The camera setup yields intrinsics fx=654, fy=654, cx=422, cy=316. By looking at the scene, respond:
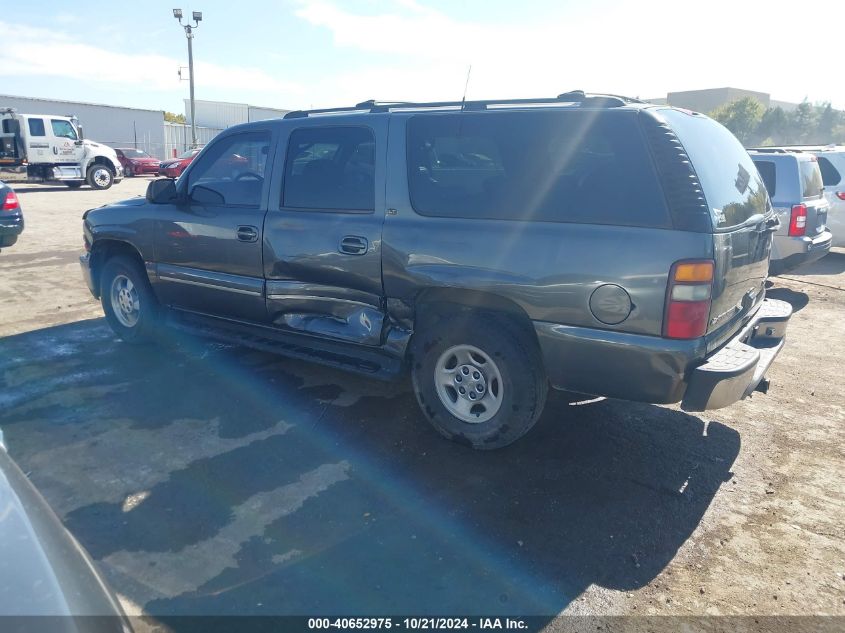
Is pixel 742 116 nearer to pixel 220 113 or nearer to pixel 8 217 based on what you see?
pixel 220 113

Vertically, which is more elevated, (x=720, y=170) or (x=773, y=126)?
(x=773, y=126)

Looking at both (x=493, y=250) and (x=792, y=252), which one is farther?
(x=792, y=252)

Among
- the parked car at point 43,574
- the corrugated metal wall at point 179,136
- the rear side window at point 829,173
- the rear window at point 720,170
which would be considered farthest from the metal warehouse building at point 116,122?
the parked car at point 43,574

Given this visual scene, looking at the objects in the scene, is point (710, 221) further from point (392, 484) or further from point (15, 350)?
point (15, 350)

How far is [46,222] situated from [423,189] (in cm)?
1291

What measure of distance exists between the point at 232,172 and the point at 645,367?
3.43 metres

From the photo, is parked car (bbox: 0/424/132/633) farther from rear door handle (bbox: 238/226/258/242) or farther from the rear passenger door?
rear door handle (bbox: 238/226/258/242)

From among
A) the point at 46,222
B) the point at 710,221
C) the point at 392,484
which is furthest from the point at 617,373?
the point at 46,222

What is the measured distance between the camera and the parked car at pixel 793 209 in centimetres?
797

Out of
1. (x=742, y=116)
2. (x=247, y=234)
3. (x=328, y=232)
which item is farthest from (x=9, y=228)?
(x=742, y=116)

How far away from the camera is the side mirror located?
5273 millimetres

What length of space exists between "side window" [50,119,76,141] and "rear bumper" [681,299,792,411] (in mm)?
23736

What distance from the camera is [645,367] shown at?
3312 millimetres

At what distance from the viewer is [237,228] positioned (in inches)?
191
